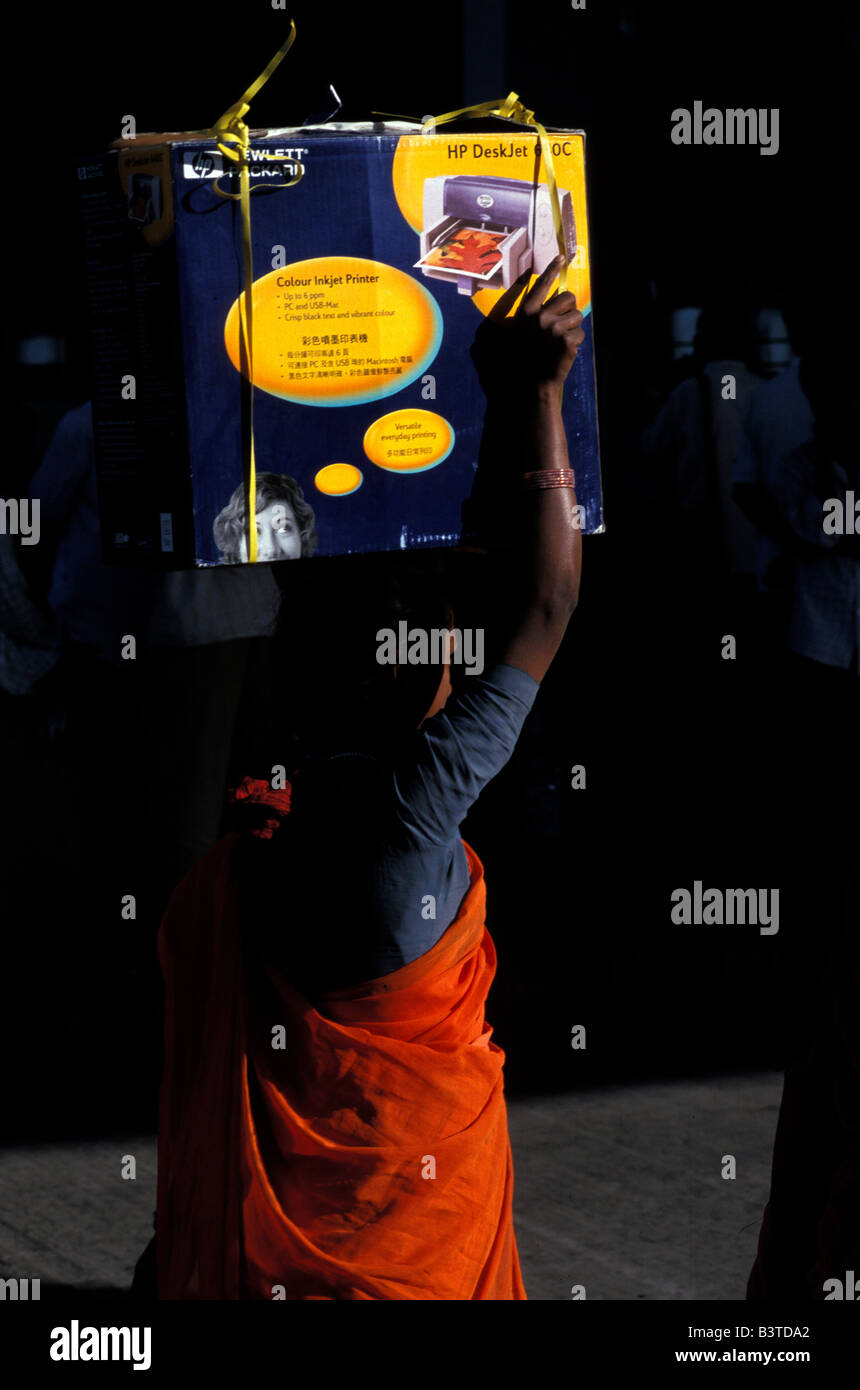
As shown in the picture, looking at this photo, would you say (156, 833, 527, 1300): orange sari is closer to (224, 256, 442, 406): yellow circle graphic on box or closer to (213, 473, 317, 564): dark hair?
(213, 473, 317, 564): dark hair

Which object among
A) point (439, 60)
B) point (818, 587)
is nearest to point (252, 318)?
point (818, 587)

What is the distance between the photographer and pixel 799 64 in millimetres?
8648

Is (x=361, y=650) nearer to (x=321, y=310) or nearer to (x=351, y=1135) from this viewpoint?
(x=321, y=310)

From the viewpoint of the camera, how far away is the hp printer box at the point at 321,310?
2.21m

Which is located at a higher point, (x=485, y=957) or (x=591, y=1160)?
(x=485, y=957)

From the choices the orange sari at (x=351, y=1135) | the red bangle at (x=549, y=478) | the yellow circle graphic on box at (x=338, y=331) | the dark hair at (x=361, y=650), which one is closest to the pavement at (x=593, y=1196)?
the orange sari at (x=351, y=1135)

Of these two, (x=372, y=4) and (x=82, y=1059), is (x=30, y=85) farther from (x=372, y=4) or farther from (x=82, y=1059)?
(x=82, y=1059)

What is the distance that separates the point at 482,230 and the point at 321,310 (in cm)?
24

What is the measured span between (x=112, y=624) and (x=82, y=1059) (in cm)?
122

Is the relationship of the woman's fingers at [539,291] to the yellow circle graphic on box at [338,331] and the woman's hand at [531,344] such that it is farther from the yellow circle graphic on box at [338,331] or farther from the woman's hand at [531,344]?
the yellow circle graphic on box at [338,331]

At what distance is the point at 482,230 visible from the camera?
2.29 meters

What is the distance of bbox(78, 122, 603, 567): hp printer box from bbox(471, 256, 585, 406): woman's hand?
27 millimetres

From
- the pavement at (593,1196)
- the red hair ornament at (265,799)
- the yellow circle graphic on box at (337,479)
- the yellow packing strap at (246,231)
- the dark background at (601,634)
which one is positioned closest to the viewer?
the yellow packing strap at (246,231)

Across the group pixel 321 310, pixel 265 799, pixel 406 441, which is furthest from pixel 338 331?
pixel 265 799
